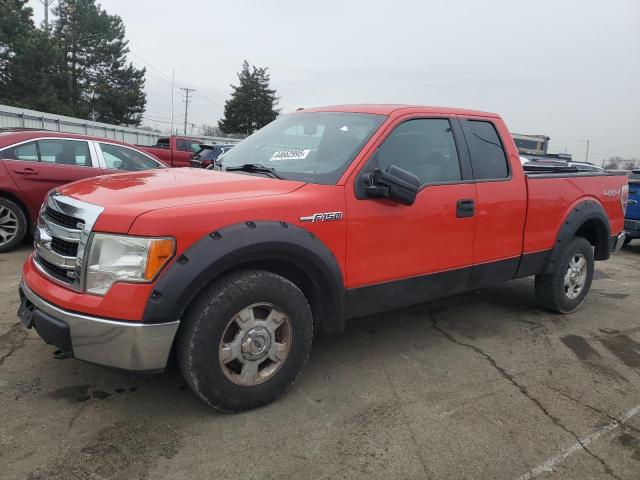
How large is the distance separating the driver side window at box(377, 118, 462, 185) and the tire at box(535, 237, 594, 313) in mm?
1790

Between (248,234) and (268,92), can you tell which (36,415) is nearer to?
(248,234)

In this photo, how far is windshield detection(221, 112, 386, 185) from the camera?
138 inches

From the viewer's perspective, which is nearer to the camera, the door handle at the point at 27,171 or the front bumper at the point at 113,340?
the front bumper at the point at 113,340

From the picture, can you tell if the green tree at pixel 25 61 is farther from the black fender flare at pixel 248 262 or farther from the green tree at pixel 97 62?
the black fender flare at pixel 248 262

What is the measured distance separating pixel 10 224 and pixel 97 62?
150ft

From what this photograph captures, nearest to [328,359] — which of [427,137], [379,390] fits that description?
[379,390]

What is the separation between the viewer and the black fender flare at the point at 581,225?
4.96 metres

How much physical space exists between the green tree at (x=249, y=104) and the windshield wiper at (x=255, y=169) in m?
57.5

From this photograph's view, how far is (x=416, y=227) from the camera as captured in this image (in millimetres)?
3678

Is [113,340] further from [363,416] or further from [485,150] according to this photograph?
[485,150]

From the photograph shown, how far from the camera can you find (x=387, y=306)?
3701mm

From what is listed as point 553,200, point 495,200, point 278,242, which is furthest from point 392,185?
point 553,200

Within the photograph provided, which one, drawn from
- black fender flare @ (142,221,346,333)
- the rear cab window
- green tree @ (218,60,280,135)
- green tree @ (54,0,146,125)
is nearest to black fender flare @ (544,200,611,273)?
the rear cab window

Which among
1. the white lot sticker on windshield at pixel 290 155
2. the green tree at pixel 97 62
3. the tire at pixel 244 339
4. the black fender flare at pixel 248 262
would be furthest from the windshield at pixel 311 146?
the green tree at pixel 97 62
